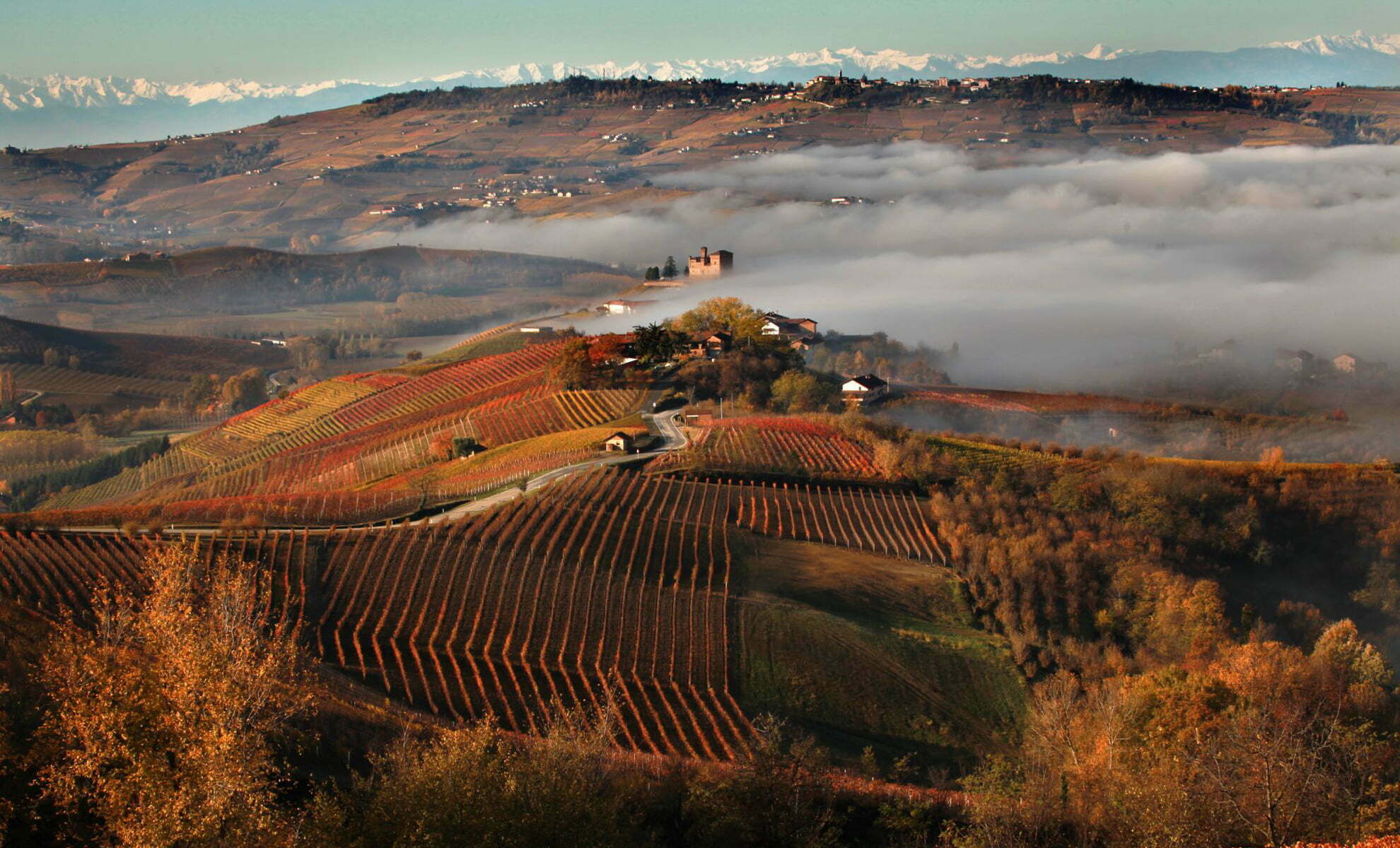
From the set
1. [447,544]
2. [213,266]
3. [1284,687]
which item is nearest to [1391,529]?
[1284,687]

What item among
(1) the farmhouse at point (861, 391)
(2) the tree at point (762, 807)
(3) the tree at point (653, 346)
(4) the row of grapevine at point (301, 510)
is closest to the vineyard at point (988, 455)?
(1) the farmhouse at point (861, 391)

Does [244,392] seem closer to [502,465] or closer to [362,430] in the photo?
[362,430]

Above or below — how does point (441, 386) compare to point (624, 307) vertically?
below

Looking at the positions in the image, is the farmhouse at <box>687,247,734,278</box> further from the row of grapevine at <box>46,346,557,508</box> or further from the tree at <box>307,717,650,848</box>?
the tree at <box>307,717,650,848</box>

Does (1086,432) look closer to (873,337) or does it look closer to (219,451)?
(873,337)

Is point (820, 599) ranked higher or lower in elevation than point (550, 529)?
lower

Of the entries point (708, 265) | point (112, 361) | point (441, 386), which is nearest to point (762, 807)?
point (441, 386)

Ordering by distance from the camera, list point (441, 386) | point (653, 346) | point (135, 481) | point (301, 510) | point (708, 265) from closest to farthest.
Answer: point (301, 510)
point (135, 481)
point (653, 346)
point (441, 386)
point (708, 265)
